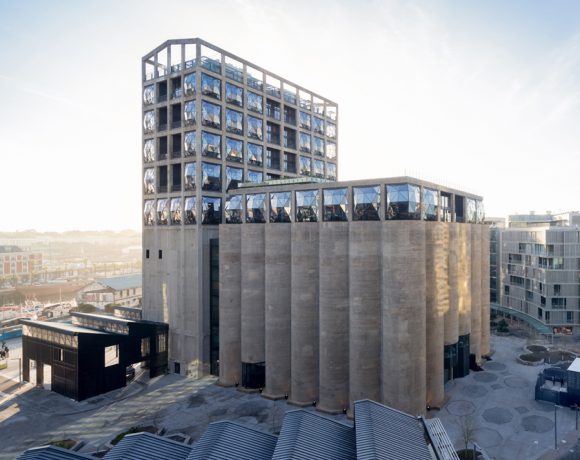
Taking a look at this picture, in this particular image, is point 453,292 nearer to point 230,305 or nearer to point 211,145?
point 230,305

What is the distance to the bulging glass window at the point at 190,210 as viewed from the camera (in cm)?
4925

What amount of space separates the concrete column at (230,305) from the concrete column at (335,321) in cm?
1231

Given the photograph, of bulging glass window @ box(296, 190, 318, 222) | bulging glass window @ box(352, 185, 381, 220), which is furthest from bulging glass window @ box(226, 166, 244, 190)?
bulging glass window @ box(352, 185, 381, 220)

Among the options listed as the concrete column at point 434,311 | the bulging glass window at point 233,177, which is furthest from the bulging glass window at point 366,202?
the bulging glass window at point 233,177

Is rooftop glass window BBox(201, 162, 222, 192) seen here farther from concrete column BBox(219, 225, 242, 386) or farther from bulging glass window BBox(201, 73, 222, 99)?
bulging glass window BBox(201, 73, 222, 99)

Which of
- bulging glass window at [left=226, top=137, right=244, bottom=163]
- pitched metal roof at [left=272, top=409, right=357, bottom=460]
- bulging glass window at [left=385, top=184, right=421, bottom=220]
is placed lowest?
pitched metal roof at [left=272, top=409, right=357, bottom=460]

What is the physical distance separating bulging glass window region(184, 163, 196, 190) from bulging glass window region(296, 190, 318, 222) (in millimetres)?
16042

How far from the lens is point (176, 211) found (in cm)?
5084

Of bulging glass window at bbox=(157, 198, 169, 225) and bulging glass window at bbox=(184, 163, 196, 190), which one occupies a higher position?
bulging glass window at bbox=(184, 163, 196, 190)

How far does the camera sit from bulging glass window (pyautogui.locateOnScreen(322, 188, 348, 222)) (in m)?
37.8

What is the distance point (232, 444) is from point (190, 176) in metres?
34.9

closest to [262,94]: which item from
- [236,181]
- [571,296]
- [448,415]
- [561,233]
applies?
[236,181]

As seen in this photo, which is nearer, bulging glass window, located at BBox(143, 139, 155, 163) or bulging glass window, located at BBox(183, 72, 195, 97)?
bulging glass window, located at BBox(183, 72, 195, 97)

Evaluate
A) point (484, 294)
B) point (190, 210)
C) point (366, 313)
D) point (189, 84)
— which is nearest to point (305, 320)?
point (366, 313)
